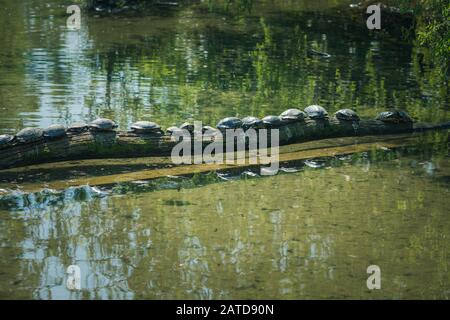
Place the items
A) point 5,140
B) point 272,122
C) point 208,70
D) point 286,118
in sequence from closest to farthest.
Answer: point 5,140
point 272,122
point 286,118
point 208,70

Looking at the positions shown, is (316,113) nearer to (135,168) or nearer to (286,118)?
(286,118)

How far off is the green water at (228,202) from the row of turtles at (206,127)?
744 mm

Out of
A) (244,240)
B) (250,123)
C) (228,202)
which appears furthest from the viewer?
(250,123)

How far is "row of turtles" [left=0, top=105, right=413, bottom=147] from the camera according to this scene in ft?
30.0

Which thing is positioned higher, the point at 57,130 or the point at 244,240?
the point at 57,130

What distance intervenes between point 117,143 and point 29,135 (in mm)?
1104

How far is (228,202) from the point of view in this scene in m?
8.57

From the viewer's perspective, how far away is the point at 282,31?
19547 millimetres

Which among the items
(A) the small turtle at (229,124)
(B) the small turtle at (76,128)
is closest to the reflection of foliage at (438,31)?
(A) the small turtle at (229,124)

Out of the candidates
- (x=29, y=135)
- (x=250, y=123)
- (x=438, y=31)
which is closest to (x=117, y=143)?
(x=29, y=135)

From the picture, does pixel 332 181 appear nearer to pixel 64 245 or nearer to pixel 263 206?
Result: pixel 263 206

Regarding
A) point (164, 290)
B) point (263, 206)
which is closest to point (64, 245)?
point (164, 290)
